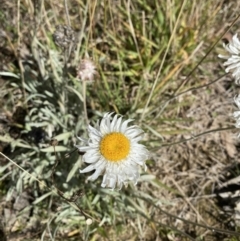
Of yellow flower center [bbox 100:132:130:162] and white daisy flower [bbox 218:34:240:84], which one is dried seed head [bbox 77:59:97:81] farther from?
white daisy flower [bbox 218:34:240:84]

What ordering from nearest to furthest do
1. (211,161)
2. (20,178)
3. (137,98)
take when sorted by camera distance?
(20,178), (137,98), (211,161)

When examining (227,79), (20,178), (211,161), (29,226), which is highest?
(227,79)

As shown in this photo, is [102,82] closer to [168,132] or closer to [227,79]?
[168,132]

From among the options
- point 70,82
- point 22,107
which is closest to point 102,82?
point 70,82

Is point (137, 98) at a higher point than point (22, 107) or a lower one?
higher

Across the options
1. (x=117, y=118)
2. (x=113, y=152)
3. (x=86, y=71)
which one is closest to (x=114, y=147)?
(x=113, y=152)

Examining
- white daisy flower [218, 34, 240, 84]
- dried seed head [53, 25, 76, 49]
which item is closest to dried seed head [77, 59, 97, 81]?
dried seed head [53, 25, 76, 49]

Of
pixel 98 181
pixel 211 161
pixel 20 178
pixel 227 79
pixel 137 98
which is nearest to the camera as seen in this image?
pixel 20 178

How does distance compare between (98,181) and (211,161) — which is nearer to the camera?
(98,181)

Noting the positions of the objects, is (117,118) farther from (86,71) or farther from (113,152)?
(113,152)
